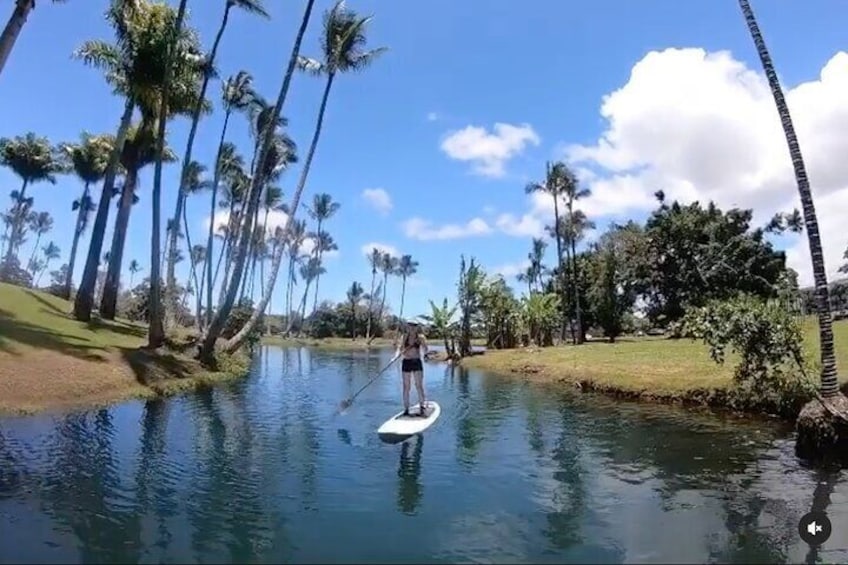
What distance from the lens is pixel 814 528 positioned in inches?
392

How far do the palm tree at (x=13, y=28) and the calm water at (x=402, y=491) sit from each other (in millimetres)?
12253

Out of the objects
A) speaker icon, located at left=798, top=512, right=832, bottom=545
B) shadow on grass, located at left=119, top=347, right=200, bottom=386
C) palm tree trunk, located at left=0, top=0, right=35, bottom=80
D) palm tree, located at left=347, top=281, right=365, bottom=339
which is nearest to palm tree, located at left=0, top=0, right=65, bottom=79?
palm tree trunk, located at left=0, top=0, right=35, bottom=80

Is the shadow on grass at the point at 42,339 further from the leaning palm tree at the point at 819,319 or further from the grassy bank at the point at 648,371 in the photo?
the leaning palm tree at the point at 819,319

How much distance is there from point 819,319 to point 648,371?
1422 cm

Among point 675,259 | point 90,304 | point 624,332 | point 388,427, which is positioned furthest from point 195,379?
point 624,332

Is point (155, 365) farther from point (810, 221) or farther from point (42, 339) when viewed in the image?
point (810, 221)

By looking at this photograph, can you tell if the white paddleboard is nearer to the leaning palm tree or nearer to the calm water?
the calm water

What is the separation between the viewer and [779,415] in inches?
807

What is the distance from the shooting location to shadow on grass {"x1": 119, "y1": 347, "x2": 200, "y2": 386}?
27125 mm

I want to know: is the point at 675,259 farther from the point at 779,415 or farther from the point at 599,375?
the point at 779,415

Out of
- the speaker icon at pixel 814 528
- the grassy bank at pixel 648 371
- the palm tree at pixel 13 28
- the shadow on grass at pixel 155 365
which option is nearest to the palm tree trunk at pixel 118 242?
the shadow on grass at pixel 155 365

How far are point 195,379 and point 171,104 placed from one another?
55.9 feet

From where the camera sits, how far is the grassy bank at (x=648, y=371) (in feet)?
79.7

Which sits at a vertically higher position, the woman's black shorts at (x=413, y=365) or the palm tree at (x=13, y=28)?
the palm tree at (x=13, y=28)
